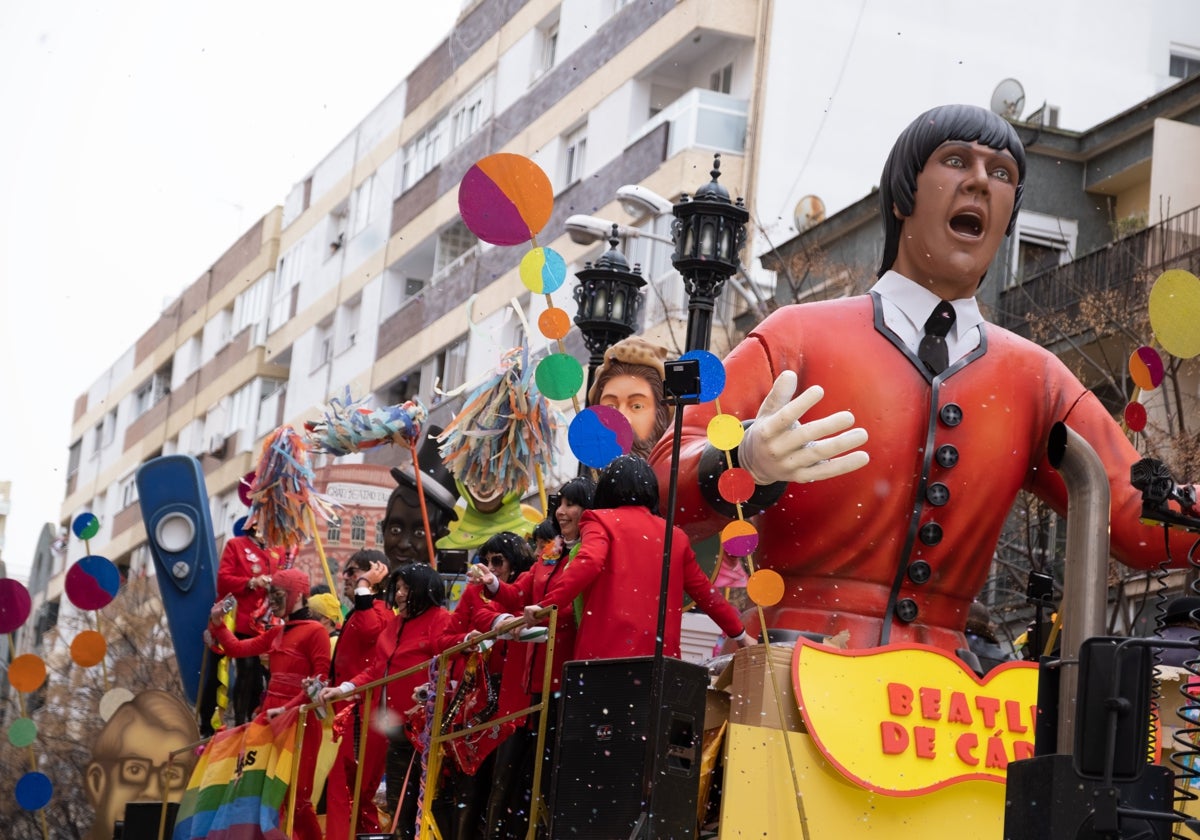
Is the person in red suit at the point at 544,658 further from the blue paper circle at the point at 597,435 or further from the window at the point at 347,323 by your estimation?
the window at the point at 347,323

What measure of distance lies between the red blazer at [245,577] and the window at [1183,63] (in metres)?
18.7

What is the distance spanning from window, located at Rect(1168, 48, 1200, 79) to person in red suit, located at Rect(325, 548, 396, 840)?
1971 cm

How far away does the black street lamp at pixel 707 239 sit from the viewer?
10.2 metres

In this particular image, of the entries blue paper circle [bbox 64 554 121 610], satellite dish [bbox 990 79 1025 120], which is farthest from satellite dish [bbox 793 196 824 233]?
blue paper circle [bbox 64 554 121 610]

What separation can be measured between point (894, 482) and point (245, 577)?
19.0 ft

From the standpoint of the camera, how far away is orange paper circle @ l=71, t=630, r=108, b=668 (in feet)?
34.9

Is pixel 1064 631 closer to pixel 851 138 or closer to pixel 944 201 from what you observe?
pixel 944 201

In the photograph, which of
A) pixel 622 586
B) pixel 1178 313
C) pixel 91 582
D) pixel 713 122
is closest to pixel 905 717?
pixel 622 586

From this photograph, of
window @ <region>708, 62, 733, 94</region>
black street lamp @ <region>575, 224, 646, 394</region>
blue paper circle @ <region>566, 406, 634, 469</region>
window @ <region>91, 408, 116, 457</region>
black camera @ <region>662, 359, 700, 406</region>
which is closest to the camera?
black camera @ <region>662, 359, 700, 406</region>

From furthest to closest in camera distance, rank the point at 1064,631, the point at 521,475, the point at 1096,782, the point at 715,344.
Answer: the point at 715,344 < the point at 521,475 < the point at 1064,631 < the point at 1096,782

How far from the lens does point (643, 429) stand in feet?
28.5

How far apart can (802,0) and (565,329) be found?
18668mm

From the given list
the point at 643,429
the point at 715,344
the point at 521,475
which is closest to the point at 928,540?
the point at 643,429

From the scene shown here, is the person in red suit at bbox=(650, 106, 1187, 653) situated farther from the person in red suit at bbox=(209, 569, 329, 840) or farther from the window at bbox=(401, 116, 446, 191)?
the window at bbox=(401, 116, 446, 191)
